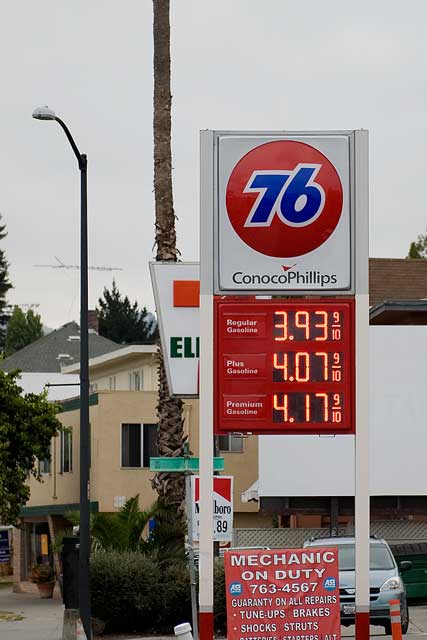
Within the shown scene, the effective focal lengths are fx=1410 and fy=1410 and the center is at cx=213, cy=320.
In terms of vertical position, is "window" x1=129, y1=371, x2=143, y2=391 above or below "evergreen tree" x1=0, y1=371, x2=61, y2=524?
above

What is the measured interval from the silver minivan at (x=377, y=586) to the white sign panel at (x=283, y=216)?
9340 mm

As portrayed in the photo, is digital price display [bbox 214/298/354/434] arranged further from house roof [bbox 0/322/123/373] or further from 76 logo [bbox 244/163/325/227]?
house roof [bbox 0/322/123/373]

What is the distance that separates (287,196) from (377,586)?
10882 mm

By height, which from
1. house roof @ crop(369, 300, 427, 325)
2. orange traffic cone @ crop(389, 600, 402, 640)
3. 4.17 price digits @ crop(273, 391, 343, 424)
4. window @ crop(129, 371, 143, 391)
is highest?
house roof @ crop(369, 300, 427, 325)

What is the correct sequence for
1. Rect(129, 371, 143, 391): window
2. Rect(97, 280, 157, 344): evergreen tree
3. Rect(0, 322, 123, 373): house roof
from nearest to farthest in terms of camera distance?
Rect(129, 371, 143, 391): window → Rect(0, 322, 123, 373): house roof → Rect(97, 280, 157, 344): evergreen tree

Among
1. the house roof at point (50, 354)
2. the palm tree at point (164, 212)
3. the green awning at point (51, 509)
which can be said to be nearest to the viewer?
the palm tree at point (164, 212)

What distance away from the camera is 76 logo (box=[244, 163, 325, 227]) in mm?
14453

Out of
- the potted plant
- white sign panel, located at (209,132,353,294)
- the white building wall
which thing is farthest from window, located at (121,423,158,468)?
white sign panel, located at (209,132,353,294)

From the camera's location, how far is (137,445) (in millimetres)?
44344

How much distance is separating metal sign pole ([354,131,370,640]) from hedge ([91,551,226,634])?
30.8 ft

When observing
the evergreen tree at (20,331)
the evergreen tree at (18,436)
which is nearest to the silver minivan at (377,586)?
the evergreen tree at (18,436)

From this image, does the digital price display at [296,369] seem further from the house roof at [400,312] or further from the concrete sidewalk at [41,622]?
the house roof at [400,312]

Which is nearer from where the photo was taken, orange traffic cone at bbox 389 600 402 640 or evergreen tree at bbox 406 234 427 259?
orange traffic cone at bbox 389 600 402 640

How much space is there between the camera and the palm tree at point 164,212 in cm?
2683
